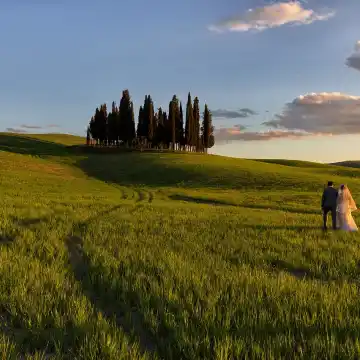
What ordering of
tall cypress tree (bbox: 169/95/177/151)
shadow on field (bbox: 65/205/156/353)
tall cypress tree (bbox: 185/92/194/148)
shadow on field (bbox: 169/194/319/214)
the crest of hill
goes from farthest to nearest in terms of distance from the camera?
tall cypress tree (bbox: 185/92/194/148) → tall cypress tree (bbox: 169/95/177/151) → the crest of hill → shadow on field (bbox: 169/194/319/214) → shadow on field (bbox: 65/205/156/353)

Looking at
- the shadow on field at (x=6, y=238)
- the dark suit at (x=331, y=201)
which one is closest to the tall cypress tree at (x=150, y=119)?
the dark suit at (x=331, y=201)

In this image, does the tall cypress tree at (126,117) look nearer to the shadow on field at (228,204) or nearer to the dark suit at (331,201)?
the shadow on field at (228,204)

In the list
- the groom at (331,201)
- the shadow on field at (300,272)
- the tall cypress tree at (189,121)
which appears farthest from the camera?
the tall cypress tree at (189,121)

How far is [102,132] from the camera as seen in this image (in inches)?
4085

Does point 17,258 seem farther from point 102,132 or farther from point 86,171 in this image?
point 102,132

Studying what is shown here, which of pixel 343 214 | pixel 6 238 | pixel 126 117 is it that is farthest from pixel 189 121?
pixel 6 238

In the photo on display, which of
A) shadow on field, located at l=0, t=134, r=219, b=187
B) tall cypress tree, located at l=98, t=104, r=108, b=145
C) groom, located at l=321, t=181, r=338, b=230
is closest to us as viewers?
groom, located at l=321, t=181, r=338, b=230

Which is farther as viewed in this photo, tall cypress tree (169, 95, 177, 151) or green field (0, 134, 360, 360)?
tall cypress tree (169, 95, 177, 151)

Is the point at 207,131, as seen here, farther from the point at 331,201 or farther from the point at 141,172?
the point at 331,201

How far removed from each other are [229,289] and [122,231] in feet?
25.9

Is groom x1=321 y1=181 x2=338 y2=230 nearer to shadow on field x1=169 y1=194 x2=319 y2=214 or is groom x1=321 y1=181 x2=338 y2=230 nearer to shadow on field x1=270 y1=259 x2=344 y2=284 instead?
Result: shadow on field x1=270 y1=259 x2=344 y2=284

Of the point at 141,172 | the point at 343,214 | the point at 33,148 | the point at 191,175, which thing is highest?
the point at 33,148

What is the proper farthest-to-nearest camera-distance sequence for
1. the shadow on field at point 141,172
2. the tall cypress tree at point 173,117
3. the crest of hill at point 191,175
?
the tall cypress tree at point 173,117 < the shadow on field at point 141,172 < the crest of hill at point 191,175

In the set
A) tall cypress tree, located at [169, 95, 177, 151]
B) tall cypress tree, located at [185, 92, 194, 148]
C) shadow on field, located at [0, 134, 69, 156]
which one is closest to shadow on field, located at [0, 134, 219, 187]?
shadow on field, located at [0, 134, 69, 156]
